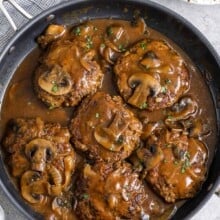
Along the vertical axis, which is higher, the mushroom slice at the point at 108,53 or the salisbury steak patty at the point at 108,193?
the mushroom slice at the point at 108,53

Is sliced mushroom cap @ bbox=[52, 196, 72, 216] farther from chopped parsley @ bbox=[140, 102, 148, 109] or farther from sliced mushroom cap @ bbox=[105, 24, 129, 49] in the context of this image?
Answer: sliced mushroom cap @ bbox=[105, 24, 129, 49]

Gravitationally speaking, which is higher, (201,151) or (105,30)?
Answer: (105,30)

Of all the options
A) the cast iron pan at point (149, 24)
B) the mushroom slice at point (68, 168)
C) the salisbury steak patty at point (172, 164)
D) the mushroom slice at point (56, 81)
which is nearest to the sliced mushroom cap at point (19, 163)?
the cast iron pan at point (149, 24)

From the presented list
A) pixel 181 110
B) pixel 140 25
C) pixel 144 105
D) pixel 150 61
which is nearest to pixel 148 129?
pixel 144 105

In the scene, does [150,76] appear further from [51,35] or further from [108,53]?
[51,35]

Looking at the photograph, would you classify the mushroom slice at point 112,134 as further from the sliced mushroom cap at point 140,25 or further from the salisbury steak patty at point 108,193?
the sliced mushroom cap at point 140,25

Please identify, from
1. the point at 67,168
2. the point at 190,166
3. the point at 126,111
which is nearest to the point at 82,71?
the point at 126,111

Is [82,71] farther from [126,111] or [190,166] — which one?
[190,166]
